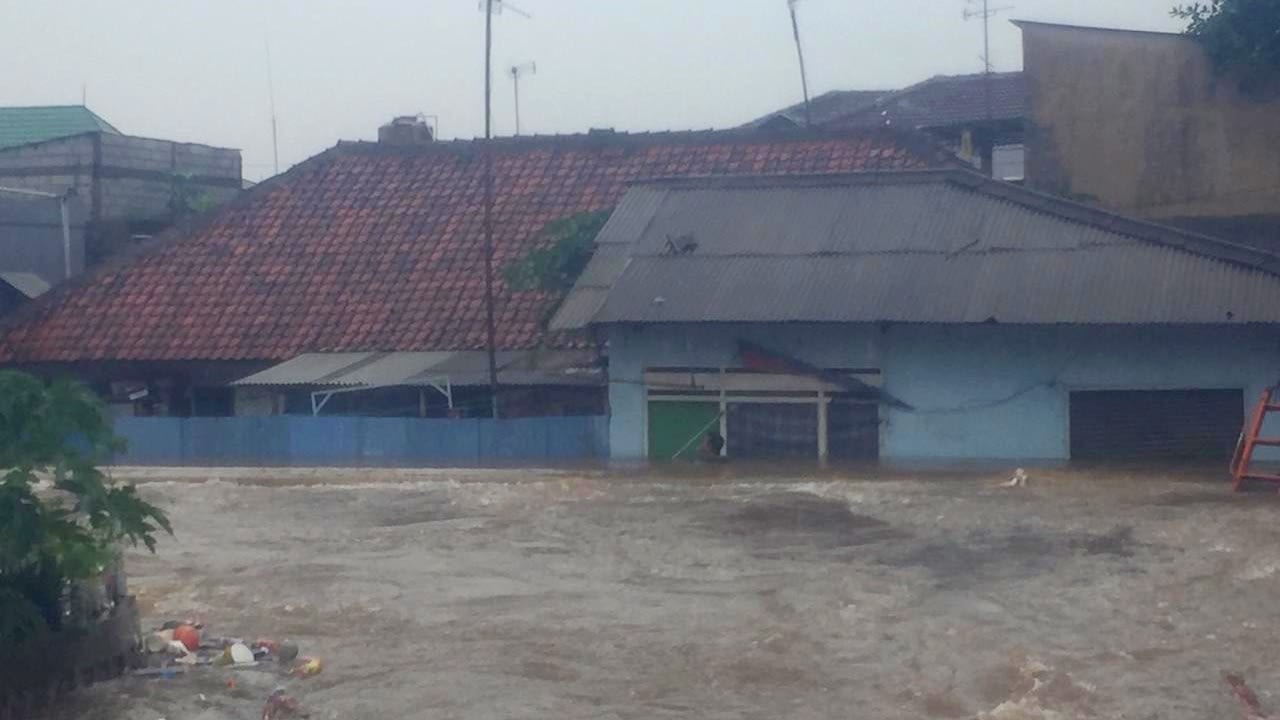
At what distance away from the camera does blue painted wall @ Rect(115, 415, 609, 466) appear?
79.4ft

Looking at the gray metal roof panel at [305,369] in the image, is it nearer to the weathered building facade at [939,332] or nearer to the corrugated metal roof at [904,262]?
the corrugated metal roof at [904,262]

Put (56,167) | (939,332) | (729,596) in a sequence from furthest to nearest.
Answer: (56,167), (939,332), (729,596)

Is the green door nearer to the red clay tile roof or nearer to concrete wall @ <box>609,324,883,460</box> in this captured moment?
concrete wall @ <box>609,324,883,460</box>

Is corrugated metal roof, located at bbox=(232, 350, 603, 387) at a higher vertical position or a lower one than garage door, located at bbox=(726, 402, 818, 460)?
higher

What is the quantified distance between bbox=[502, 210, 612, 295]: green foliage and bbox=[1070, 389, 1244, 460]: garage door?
8.34 m

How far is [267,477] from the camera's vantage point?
23688 mm

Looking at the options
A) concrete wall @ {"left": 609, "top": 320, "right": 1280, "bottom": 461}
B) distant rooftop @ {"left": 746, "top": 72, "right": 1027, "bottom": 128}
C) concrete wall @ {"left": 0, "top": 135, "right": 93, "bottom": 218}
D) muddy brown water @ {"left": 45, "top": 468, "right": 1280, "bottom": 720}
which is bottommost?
muddy brown water @ {"left": 45, "top": 468, "right": 1280, "bottom": 720}

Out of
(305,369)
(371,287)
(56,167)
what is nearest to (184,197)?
(56,167)

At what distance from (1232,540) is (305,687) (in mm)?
9208

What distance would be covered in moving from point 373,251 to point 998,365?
12197mm

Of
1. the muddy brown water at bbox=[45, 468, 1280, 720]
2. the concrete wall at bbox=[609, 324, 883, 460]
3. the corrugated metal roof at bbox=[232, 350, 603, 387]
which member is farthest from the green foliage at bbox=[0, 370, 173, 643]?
the concrete wall at bbox=[609, 324, 883, 460]

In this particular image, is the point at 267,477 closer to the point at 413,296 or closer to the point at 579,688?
the point at 413,296

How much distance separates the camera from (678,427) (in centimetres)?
2506

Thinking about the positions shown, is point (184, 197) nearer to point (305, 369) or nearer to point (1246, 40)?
point (305, 369)
